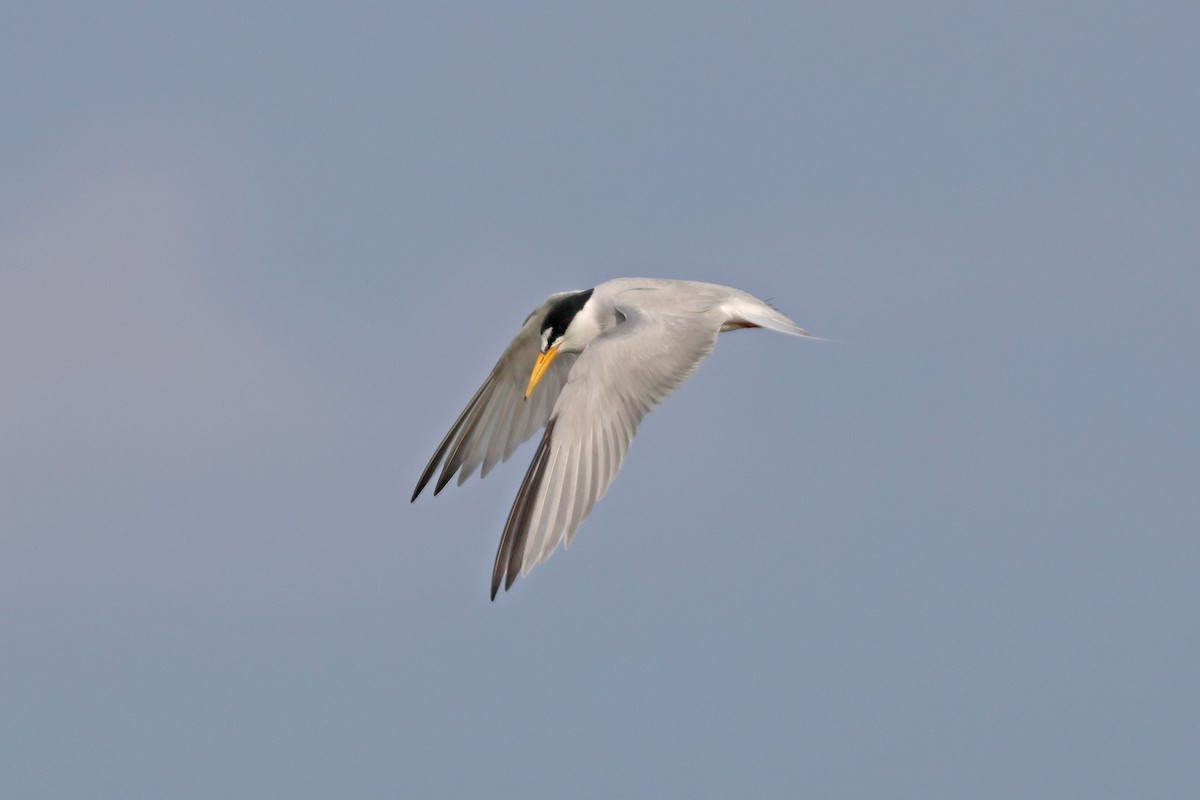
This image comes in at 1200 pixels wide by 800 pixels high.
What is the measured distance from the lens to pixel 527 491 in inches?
411

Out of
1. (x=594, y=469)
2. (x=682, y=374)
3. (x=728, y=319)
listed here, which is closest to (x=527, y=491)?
(x=594, y=469)

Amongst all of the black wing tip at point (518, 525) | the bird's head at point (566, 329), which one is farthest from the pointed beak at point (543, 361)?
the black wing tip at point (518, 525)

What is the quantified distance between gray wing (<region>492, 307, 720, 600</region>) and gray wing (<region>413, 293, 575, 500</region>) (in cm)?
211

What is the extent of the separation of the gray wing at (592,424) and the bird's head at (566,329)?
0.99 m

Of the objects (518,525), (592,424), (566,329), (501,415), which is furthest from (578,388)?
(501,415)

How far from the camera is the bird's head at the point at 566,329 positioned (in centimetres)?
1286

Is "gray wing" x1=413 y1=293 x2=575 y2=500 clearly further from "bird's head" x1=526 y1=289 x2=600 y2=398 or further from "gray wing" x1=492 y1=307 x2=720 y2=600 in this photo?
"gray wing" x1=492 y1=307 x2=720 y2=600

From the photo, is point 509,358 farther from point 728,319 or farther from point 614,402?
point 614,402

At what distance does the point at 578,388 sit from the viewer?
10953 mm

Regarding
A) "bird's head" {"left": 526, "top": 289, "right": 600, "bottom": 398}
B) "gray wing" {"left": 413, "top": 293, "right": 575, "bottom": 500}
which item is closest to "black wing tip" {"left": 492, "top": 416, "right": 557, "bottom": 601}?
"bird's head" {"left": 526, "top": 289, "right": 600, "bottom": 398}

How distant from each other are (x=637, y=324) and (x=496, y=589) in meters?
2.49

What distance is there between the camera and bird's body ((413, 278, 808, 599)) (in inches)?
409

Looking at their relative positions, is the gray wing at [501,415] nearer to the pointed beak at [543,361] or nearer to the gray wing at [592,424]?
the pointed beak at [543,361]

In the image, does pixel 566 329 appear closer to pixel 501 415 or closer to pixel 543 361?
pixel 543 361
